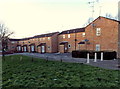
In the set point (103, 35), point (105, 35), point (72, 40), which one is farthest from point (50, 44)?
point (105, 35)

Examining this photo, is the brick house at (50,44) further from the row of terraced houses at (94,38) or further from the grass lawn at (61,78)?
the grass lawn at (61,78)

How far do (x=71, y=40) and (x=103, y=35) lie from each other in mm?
12845

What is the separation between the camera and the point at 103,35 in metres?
21.4

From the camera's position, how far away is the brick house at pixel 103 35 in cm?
1953

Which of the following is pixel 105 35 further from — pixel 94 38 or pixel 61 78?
pixel 61 78

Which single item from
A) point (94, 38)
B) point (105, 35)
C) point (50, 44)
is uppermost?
point (105, 35)

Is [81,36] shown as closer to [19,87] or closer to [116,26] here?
[116,26]

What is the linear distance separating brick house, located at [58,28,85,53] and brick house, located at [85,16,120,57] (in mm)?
6550

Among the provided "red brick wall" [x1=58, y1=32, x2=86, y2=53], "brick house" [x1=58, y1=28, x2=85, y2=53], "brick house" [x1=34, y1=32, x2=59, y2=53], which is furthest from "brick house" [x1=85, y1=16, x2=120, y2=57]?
"brick house" [x1=34, y1=32, x2=59, y2=53]

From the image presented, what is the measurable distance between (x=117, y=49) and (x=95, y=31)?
19.5 feet

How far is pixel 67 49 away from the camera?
33.6m

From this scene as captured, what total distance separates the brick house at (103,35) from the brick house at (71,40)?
655 cm

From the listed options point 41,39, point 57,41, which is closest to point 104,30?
point 57,41

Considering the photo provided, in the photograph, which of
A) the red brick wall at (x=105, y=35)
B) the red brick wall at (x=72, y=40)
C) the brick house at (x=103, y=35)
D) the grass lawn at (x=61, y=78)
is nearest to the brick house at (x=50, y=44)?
the red brick wall at (x=72, y=40)
